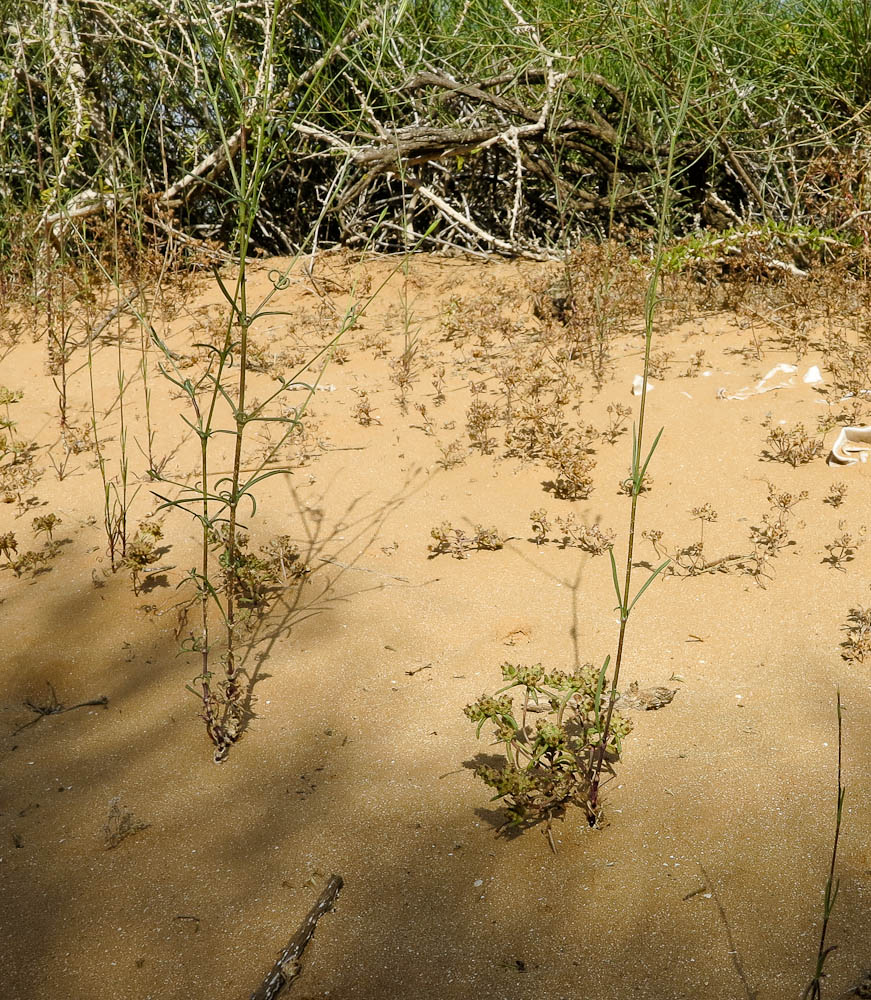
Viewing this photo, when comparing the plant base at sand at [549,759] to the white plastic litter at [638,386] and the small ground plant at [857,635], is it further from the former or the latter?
the white plastic litter at [638,386]

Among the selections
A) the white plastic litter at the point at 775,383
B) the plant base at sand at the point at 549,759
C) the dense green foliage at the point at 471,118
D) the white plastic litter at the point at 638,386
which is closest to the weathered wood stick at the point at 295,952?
the plant base at sand at the point at 549,759

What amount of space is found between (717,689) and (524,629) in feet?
1.91

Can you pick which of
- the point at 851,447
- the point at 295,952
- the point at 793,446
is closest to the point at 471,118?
the point at 793,446

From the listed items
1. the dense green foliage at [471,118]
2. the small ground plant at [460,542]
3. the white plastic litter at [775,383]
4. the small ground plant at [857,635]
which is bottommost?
the small ground plant at [460,542]

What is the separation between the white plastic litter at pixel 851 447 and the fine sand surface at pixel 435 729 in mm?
79

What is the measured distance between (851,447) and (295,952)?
105 inches

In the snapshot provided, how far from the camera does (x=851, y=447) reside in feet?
11.4

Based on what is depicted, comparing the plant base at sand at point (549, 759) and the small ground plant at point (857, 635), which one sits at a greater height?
the plant base at sand at point (549, 759)

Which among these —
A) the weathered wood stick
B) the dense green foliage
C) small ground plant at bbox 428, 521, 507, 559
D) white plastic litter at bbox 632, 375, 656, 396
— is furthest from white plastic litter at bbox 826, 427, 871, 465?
the weathered wood stick

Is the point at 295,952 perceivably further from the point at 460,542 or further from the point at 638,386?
the point at 638,386

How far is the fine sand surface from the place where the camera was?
5.92 ft

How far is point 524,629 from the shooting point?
283 cm

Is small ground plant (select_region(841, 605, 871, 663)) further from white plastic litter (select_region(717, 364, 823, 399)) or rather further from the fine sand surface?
white plastic litter (select_region(717, 364, 823, 399))

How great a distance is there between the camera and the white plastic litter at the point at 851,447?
3.45 meters
